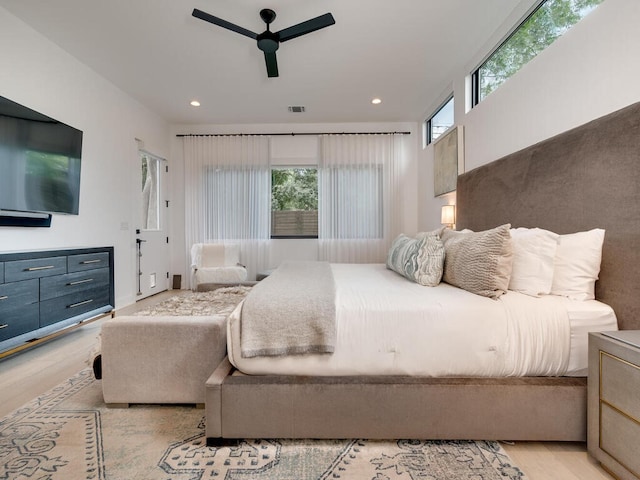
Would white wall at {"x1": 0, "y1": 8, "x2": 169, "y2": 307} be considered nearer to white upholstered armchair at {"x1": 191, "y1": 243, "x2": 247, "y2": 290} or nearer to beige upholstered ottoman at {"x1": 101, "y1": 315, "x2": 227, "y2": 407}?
white upholstered armchair at {"x1": 191, "y1": 243, "x2": 247, "y2": 290}

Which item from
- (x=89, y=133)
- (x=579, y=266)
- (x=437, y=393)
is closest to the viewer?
(x=437, y=393)

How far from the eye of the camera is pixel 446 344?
135 cm

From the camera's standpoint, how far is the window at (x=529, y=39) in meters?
1.94

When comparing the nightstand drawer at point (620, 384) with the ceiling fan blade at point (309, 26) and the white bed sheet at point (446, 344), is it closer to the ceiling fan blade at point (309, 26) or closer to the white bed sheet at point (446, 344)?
the white bed sheet at point (446, 344)

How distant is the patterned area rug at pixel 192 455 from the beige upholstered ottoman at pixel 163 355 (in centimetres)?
14

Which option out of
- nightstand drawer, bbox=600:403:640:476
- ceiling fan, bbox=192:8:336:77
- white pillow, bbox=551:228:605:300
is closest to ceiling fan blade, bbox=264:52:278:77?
ceiling fan, bbox=192:8:336:77

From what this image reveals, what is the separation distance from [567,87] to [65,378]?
3.85 metres

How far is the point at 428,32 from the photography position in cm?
271

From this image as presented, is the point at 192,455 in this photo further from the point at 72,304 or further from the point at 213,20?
the point at 213,20

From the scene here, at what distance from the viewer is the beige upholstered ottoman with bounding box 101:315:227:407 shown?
159 centimetres

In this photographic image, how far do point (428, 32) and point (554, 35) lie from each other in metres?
1.01

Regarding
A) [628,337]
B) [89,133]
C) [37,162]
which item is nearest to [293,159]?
[89,133]

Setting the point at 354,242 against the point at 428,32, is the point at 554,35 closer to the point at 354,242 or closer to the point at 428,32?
the point at 428,32

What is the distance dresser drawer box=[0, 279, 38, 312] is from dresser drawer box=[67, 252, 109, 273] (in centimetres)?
32
